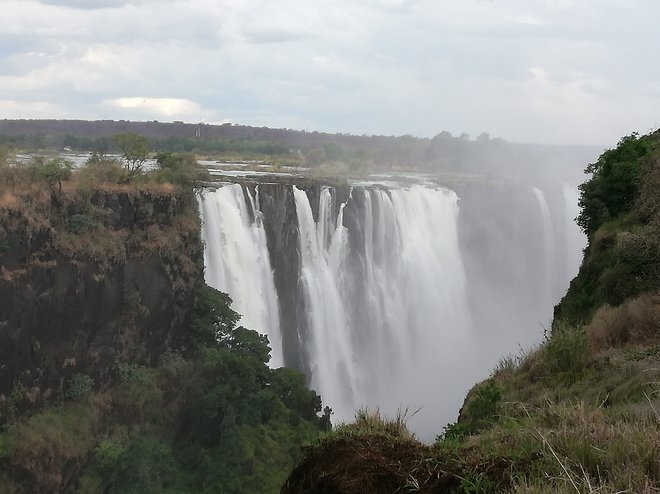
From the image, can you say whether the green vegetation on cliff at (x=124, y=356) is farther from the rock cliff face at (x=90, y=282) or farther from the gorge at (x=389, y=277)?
the gorge at (x=389, y=277)

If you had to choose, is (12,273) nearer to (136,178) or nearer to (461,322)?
(136,178)

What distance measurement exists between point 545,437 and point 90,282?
18.5 meters

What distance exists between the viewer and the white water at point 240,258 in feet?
81.0

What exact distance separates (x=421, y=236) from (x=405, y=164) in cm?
3424

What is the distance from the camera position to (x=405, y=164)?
6925 cm

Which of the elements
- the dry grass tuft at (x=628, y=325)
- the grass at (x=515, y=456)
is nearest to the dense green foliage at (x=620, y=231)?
the dry grass tuft at (x=628, y=325)

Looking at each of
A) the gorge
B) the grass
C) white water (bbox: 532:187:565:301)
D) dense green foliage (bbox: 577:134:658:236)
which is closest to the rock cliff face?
the gorge

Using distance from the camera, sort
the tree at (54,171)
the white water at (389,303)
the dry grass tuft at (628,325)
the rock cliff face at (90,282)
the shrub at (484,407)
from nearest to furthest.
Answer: the shrub at (484,407)
the dry grass tuft at (628,325)
the rock cliff face at (90,282)
the tree at (54,171)
the white water at (389,303)

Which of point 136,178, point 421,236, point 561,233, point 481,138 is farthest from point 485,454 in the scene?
point 481,138

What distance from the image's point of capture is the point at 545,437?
15.0ft

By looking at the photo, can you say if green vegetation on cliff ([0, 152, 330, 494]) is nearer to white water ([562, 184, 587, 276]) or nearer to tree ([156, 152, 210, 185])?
tree ([156, 152, 210, 185])

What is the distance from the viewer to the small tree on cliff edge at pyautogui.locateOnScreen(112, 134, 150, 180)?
24.4m

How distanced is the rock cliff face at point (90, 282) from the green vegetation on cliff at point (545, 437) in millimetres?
13828

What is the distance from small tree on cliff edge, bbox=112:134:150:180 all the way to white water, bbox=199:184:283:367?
8.00 ft
